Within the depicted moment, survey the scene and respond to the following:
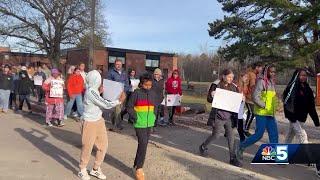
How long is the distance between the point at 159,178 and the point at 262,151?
1843 mm

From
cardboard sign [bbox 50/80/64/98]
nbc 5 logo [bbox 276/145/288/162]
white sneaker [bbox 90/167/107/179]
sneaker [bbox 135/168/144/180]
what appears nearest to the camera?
nbc 5 logo [bbox 276/145/288/162]

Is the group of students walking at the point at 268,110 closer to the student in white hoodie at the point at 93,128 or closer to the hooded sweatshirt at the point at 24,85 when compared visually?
the student in white hoodie at the point at 93,128

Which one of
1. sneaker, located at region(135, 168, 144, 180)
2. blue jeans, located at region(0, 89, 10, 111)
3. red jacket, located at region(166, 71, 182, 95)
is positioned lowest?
sneaker, located at region(135, 168, 144, 180)

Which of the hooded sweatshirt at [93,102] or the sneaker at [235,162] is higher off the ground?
the hooded sweatshirt at [93,102]

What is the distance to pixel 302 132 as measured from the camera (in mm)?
9188

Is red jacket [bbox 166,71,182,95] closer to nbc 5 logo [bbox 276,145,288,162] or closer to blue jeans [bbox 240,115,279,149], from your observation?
blue jeans [bbox 240,115,279,149]

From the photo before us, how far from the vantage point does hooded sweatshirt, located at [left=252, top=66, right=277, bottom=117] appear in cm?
954

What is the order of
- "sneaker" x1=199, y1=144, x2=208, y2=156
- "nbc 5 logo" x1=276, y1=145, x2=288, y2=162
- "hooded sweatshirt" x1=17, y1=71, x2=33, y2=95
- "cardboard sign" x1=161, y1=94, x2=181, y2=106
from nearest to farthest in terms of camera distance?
"nbc 5 logo" x1=276, y1=145, x2=288, y2=162
"sneaker" x1=199, y1=144, x2=208, y2=156
"cardboard sign" x1=161, y1=94, x2=181, y2=106
"hooded sweatshirt" x1=17, y1=71, x2=33, y2=95

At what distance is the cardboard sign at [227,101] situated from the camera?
9.30m

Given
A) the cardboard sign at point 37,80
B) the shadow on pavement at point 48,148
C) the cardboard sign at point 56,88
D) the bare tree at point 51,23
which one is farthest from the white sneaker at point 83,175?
the bare tree at point 51,23

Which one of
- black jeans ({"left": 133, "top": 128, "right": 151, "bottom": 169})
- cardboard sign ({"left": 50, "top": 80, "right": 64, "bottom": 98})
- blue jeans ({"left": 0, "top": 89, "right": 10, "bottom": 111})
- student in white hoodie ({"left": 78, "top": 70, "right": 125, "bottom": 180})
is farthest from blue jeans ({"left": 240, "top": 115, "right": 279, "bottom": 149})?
blue jeans ({"left": 0, "top": 89, "right": 10, "bottom": 111})

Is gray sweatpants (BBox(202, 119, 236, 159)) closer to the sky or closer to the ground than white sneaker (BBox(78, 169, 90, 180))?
closer to the sky

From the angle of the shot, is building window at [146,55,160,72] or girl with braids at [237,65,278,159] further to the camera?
building window at [146,55,160,72]

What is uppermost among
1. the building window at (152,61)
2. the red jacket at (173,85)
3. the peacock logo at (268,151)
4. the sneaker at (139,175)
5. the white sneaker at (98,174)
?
the building window at (152,61)
